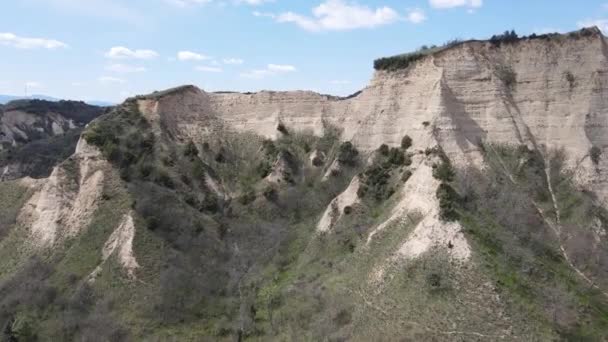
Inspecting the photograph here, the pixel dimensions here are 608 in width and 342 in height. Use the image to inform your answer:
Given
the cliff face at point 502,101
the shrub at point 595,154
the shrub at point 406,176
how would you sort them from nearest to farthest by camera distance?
1. the shrub at point 406,176
2. the shrub at point 595,154
3. the cliff face at point 502,101

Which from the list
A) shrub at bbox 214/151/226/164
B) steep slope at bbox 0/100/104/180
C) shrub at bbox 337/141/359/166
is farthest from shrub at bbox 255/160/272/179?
steep slope at bbox 0/100/104/180

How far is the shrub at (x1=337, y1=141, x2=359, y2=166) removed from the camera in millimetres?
49656

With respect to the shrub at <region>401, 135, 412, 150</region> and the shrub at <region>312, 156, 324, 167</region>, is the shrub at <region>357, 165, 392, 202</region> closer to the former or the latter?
the shrub at <region>401, 135, 412, 150</region>

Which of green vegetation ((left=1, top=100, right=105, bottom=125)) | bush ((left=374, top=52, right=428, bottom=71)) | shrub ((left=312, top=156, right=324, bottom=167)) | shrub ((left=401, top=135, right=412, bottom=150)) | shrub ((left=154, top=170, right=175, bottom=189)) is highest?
bush ((left=374, top=52, right=428, bottom=71))

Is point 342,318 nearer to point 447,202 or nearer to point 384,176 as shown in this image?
point 447,202

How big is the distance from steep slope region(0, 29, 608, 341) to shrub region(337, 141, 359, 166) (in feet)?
0.37

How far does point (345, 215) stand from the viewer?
138 ft

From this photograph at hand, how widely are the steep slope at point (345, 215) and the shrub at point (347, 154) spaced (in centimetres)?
11

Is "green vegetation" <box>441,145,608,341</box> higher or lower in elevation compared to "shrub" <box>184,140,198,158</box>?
lower

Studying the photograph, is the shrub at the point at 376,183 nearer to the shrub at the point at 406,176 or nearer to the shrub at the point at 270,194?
the shrub at the point at 406,176

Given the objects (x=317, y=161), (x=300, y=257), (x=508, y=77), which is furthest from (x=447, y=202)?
(x=317, y=161)

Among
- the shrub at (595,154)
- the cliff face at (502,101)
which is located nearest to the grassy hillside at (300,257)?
the cliff face at (502,101)

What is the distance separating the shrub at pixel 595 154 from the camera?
140 feet

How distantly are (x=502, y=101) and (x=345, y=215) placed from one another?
56.6 feet
